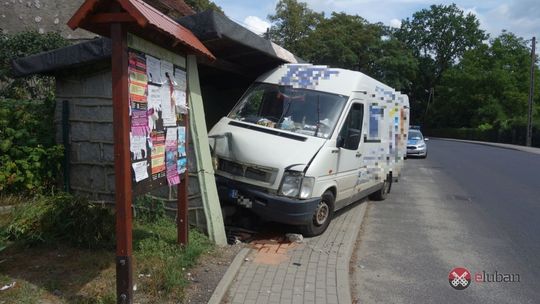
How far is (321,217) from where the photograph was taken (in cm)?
711

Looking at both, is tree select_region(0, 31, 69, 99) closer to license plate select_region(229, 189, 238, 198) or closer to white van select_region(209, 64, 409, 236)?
white van select_region(209, 64, 409, 236)

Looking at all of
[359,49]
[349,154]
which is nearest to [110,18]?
[349,154]

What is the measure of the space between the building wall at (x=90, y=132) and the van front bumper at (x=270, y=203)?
83cm

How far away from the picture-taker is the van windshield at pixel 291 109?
287 inches

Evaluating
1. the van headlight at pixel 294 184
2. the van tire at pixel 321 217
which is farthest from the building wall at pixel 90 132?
the van tire at pixel 321 217

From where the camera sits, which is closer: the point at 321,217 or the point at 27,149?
the point at 27,149

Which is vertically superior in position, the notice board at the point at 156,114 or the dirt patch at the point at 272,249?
the notice board at the point at 156,114

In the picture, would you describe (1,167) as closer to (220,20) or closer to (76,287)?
(76,287)

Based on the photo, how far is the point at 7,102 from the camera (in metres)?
7.02

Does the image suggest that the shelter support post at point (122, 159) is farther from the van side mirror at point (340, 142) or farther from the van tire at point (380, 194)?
the van tire at point (380, 194)

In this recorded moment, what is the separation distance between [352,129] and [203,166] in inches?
105

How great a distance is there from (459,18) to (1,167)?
263 feet

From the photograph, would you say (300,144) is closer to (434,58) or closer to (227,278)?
(227,278)

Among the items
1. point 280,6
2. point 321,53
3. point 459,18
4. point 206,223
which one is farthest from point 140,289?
point 459,18
